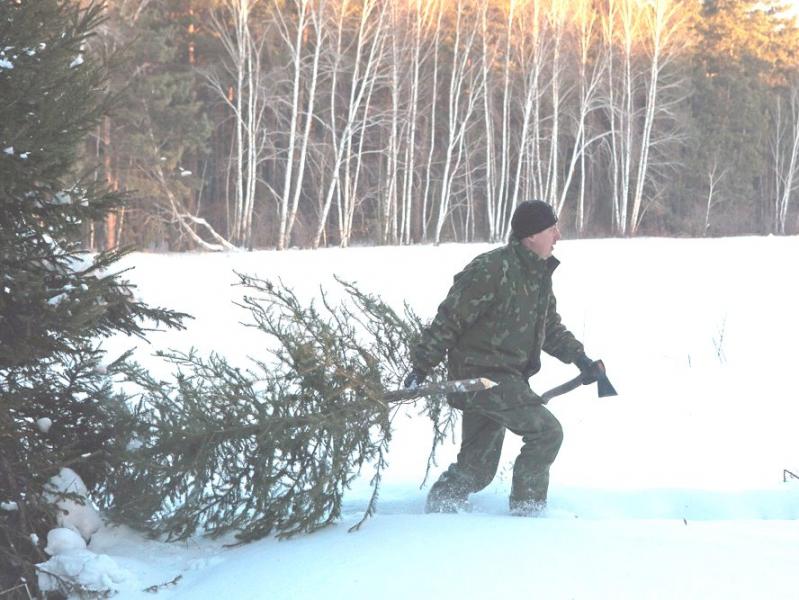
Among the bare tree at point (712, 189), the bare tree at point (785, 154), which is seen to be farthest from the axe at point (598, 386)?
the bare tree at point (785, 154)

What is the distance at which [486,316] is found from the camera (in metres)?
4.58

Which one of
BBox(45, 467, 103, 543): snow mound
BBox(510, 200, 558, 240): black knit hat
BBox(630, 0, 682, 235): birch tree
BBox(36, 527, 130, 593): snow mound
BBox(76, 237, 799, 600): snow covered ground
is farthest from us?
BBox(630, 0, 682, 235): birch tree

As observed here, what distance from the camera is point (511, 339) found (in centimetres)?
457

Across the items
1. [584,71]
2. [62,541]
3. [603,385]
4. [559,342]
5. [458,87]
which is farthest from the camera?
[584,71]

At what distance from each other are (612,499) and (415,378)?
182 cm

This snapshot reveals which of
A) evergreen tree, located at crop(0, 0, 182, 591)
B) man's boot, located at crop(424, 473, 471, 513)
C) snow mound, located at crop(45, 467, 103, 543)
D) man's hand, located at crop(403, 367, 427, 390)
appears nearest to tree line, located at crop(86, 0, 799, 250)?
evergreen tree, located at crop(0, 0, 182, 591)

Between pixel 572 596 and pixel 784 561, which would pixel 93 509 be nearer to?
pixel 572 596

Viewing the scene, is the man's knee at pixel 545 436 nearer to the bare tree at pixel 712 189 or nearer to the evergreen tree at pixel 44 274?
the evergreen tree at pixel 44 274

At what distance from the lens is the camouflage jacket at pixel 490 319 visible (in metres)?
4.53

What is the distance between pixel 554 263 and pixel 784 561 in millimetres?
1961

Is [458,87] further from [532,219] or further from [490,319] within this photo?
[490,319]

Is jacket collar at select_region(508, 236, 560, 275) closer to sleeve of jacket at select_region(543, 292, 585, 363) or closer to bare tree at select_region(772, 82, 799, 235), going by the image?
sleeve of jacket at select_region(543, 292, 585, 363)

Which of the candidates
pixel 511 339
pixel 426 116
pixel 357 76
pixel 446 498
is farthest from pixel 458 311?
pixel 426 116

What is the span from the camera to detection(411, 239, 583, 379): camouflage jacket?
14.9ft
